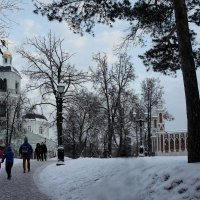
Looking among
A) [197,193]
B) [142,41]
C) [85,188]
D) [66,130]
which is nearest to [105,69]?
[66,130]

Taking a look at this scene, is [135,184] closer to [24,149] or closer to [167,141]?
[24,149]

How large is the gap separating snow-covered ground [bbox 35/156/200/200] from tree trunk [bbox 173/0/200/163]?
598 mm

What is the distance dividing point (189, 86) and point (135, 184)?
3.13 metres

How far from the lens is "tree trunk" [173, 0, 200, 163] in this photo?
38.9ft

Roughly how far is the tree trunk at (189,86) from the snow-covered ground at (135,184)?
598 mm

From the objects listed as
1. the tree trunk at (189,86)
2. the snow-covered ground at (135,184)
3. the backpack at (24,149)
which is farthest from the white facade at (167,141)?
the tree trunk at (189,86)

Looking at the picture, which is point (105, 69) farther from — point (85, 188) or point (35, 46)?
point (85, 188)

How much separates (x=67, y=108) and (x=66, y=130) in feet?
81.8

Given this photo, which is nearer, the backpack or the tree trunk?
the tree trunk

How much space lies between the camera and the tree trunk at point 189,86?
→ 11.8m

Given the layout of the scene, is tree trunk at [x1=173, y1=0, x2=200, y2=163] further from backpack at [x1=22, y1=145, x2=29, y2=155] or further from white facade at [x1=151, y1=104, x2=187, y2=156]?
white facade at [x1=151, y1=104, x2=187, y2=156]

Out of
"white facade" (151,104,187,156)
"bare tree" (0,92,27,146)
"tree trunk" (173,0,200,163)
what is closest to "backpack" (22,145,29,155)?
"tree trunk" (173,0,200,163)

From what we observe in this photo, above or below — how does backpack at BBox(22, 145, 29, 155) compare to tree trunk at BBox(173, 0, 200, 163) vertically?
below

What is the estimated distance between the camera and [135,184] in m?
11.4
